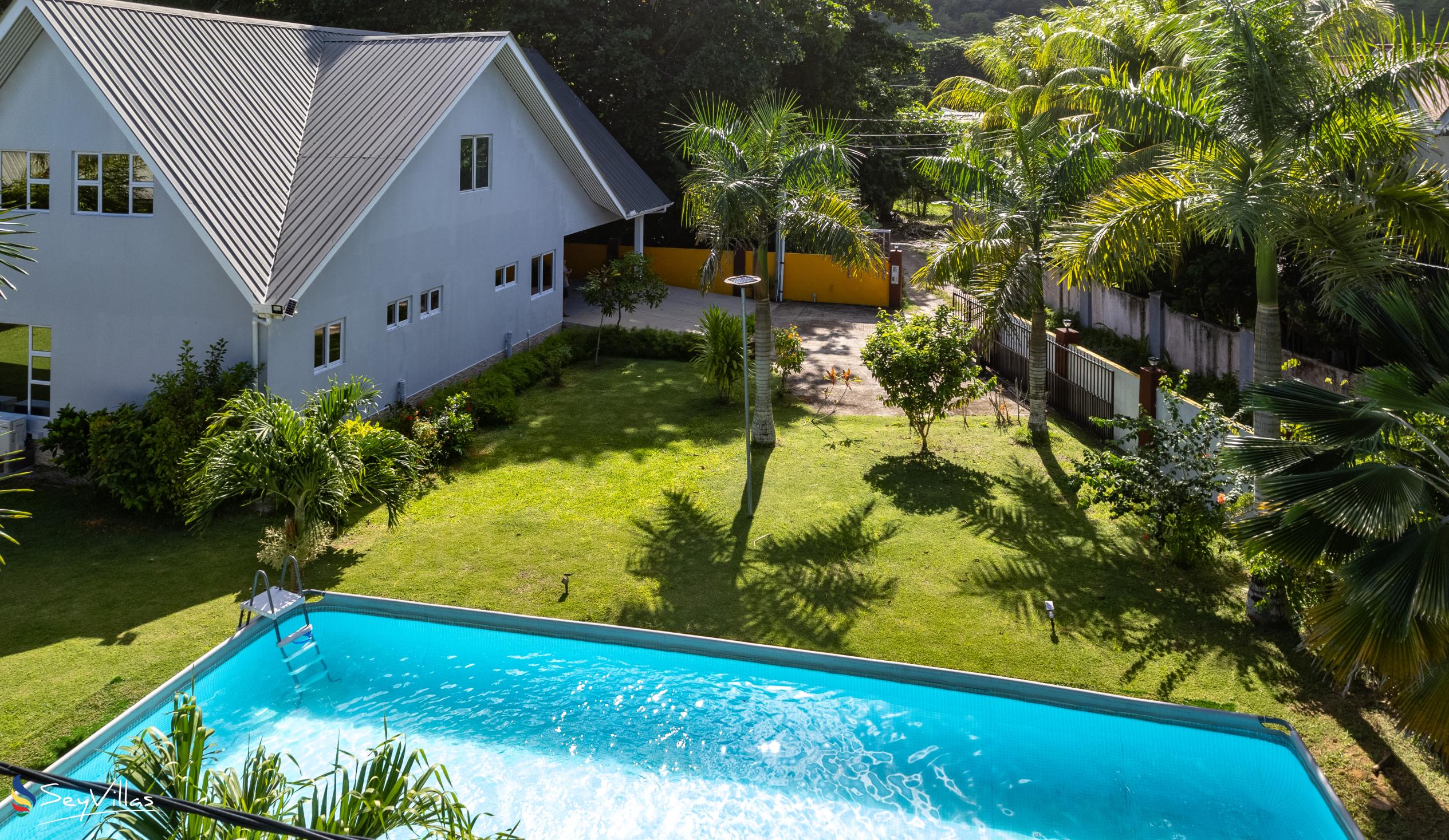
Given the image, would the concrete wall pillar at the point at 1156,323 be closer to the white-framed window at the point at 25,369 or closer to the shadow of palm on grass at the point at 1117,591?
the shadow of palm on grass at the point at 1117,591

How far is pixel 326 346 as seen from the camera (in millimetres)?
17234

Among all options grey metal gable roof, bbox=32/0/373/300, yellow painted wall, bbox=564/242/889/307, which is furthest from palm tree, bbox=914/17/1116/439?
yellow painted wall, bbox=564/242/889/307

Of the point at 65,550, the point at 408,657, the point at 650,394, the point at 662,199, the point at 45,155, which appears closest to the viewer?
the point at 408,657

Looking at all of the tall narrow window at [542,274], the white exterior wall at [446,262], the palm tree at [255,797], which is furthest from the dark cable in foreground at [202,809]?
the tall narrow window at [542,274]

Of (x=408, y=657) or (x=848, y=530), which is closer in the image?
(x=408, y=657)

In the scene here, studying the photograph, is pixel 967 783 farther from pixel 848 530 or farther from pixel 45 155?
pixel 45 155

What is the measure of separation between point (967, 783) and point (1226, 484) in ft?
17.5

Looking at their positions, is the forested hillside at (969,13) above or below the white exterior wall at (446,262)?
above

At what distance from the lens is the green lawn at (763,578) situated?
10.5 metres

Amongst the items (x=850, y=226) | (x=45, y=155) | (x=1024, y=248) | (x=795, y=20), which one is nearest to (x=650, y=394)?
(x=850, y=226)

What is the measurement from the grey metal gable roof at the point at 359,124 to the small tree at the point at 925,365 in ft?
27.3

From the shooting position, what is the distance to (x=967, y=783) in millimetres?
9781

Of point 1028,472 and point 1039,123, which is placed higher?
point 1039,123

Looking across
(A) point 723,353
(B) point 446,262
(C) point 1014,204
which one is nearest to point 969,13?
(A) point 723,353
